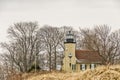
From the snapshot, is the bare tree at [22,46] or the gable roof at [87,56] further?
the gable roof at [87,56]

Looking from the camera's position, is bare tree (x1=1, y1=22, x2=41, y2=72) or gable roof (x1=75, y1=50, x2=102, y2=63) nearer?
bare tree (x1=1, y1=22, x2=41, y2=72)

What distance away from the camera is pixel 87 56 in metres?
55.0

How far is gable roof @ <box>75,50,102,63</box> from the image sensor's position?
2043 inches

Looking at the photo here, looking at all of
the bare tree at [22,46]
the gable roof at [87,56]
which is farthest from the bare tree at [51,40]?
the gable roof at [87,56]

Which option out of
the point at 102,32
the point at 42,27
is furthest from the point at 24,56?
the point at 102,32

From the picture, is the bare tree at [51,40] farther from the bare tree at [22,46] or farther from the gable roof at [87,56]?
the gable roof at [87,56]

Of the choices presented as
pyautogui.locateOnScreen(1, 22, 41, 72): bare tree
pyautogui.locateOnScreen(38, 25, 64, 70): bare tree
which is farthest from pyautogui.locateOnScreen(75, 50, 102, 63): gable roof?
pyautogui.locateOnScreen(1, 22, 41, 72): bare tree

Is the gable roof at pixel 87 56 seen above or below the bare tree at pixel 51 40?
below

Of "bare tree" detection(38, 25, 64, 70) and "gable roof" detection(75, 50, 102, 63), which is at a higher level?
"bare tree" detection(38, 25, 64, 70)

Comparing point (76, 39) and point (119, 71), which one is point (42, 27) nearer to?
point (76, 39)

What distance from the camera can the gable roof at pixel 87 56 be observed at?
5189 cm

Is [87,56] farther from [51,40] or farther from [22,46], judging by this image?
[22,46]

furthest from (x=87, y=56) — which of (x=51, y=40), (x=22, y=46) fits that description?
(x=22, y=46)

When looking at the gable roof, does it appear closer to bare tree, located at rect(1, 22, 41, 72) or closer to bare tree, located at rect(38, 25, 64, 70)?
bare tree, located at rect(38, 25, 64, 70)
